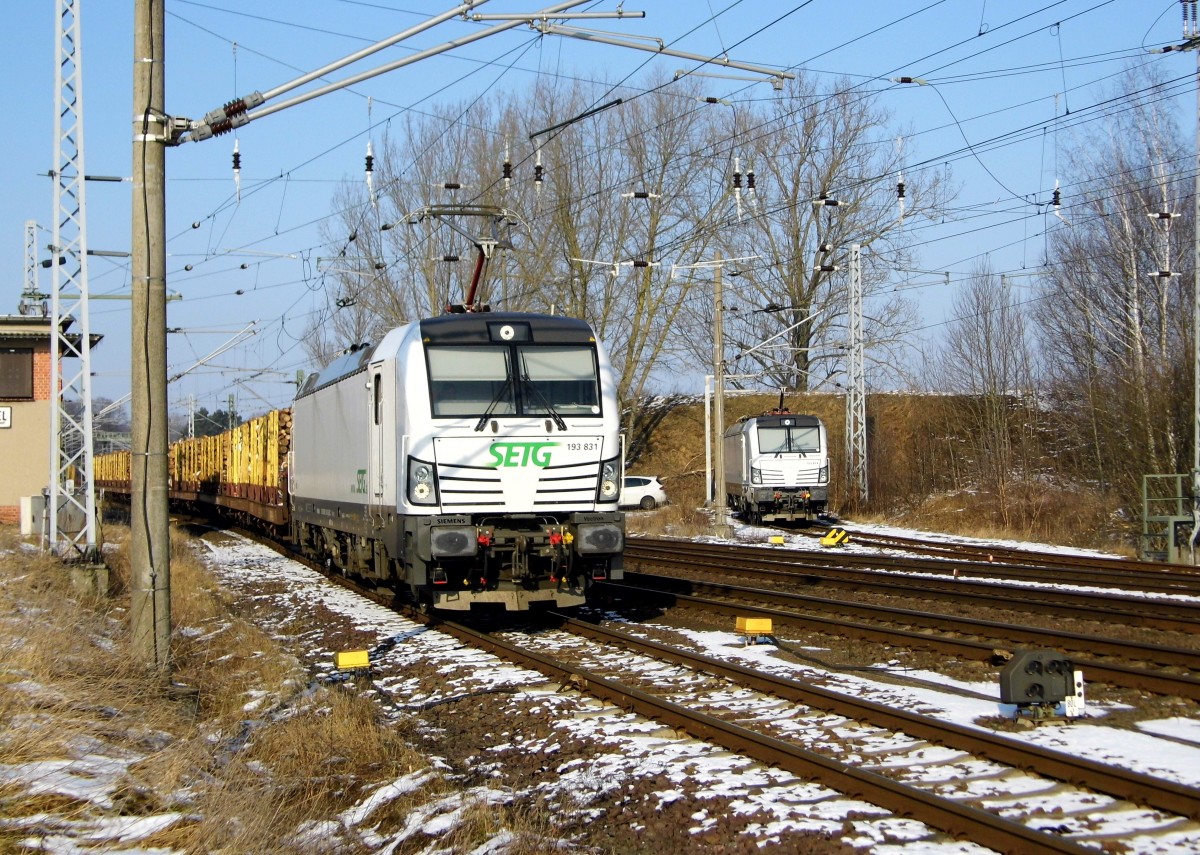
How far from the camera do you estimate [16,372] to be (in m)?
31.4

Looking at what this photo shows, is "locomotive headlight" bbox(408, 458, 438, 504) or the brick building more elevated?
the brick building

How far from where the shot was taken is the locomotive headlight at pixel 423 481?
39.8ft

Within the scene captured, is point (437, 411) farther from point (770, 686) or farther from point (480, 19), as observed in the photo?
point (770, 686)

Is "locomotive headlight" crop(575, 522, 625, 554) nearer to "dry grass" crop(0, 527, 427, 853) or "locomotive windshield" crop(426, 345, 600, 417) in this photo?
"locomotive windshield" crop(426, 345, 600, 417)

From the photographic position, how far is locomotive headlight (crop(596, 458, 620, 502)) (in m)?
12.7

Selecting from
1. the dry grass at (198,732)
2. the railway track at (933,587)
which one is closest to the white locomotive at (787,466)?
the railway track at (933,587)

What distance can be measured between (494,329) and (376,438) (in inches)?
82.9

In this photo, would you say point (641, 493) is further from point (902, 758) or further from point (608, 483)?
point (902, 758)

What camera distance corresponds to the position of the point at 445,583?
40.8 feet

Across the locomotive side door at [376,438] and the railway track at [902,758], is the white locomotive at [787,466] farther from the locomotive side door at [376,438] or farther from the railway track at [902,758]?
the railway track at [902,758]

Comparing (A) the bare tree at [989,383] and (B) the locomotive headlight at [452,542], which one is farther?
(A) the bare tree at [989,383]

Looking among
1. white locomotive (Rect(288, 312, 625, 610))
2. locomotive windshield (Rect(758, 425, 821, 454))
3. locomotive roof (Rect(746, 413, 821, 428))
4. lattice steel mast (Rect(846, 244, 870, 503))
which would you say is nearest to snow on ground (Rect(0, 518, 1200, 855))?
white locomotive (Rect(288, 312, 625, 610))

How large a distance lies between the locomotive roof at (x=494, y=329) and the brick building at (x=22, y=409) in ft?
72.2

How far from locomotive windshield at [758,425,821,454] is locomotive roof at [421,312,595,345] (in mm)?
20365
